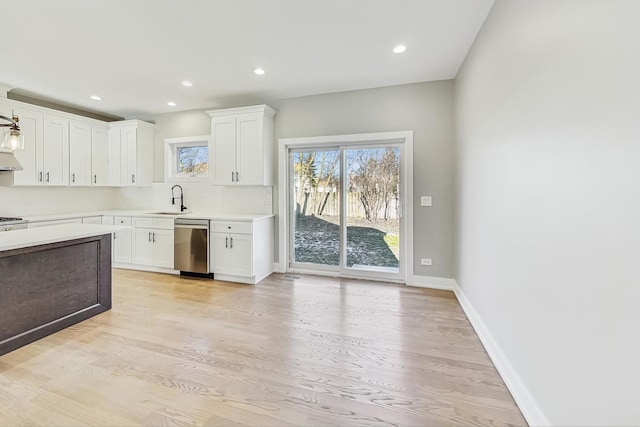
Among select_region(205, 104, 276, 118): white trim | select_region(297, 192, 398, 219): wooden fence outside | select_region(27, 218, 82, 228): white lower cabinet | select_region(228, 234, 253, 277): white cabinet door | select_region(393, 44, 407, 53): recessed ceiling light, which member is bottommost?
select_region(228, 234, 253, 277): white cabinet door

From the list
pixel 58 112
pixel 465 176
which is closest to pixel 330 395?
pixel 465 176

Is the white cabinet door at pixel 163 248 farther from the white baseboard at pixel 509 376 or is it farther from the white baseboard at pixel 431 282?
the white baseboard at pixel 509 376

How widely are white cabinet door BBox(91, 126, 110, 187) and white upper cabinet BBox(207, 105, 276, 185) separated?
7.50ft

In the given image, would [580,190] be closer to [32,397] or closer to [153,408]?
[153,408]

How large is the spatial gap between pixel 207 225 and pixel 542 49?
3.98 meters

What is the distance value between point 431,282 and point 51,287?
4.18m

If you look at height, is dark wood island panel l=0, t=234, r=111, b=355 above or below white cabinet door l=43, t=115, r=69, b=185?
below

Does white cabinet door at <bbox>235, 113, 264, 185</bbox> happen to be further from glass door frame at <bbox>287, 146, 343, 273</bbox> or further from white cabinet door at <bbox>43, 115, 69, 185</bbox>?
white cabinet door at <bbox>43, 115, 69, 185</bbox>

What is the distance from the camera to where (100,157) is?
493 centimetres

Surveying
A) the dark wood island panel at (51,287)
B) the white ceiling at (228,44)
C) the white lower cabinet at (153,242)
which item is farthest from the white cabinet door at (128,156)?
the dark wood island panel at (51,287)

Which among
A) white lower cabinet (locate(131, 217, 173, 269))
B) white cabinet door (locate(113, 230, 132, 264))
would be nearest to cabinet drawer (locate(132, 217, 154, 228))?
white lower cabinet (locate(131, 217, 173, 269))

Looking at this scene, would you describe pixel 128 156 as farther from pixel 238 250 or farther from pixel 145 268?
pixel 238 250

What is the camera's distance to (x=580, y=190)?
1.18 m

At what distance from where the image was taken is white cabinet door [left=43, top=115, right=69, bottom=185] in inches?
165
